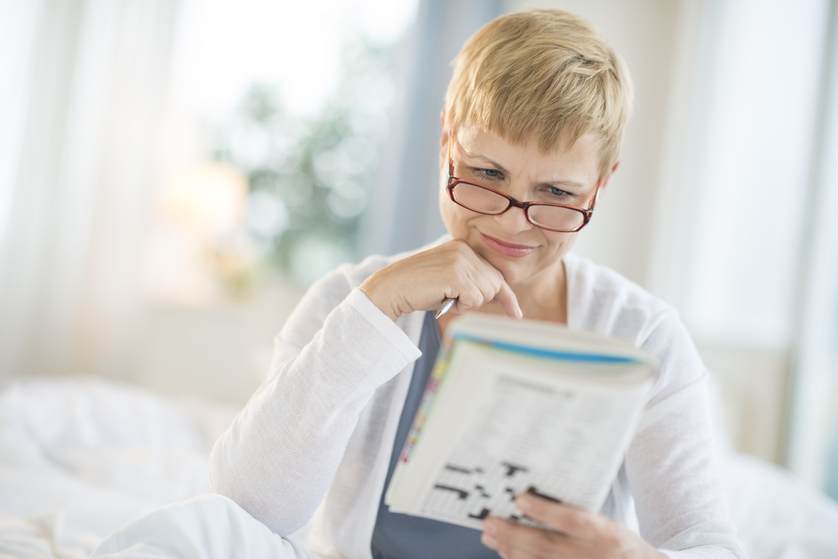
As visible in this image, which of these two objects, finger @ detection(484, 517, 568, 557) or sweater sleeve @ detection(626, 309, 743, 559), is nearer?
finger @ detection(484, 517, 568, 557)

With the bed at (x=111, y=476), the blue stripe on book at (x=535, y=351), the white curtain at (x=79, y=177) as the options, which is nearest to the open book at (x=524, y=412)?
the blue stripe on book at (x=535, y=351)

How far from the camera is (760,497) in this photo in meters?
1.92

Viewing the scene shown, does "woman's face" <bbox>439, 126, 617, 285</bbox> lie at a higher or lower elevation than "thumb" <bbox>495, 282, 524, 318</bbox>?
higher

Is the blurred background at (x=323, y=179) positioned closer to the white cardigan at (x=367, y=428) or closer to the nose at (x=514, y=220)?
the white cardigan at (x=367, y=428)

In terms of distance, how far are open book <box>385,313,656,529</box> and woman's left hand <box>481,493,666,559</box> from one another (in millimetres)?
16

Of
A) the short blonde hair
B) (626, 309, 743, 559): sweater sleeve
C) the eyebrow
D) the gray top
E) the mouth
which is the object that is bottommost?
the gray top

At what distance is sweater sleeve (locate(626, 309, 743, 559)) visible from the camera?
102cm

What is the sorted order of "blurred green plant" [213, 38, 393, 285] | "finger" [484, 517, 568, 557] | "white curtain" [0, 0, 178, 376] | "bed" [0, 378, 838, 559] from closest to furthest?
1. "finger" [484, 517, 568, 557]
2. "bed" [0, 378, 838, 559]
3. "white curtain" [0, 0, 178, 376]
4. "blurred green plant" [213, 38, 393, 285]

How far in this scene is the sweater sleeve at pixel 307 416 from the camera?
0.91 metres

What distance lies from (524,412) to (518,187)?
390 millimetres

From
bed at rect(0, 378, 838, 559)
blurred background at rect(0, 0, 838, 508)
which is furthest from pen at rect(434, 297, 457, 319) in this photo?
blurred background at rect(0, 0, 838, 508)

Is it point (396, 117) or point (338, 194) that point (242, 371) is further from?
point (396, 117)

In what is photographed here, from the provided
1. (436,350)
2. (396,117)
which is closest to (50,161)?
(396,117)

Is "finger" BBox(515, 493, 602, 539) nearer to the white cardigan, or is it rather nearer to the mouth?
the white cardigan
